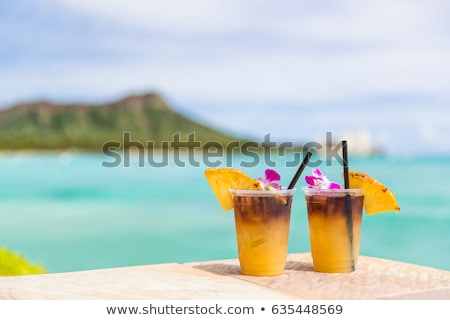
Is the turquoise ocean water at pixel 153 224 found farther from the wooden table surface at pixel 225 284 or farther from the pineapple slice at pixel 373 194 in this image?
the pineapple slice at pixel 373 194

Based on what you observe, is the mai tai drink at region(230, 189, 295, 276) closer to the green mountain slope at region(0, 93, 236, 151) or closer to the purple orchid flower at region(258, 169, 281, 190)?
the purple orchid flower at region(258, 169, 281, 190)

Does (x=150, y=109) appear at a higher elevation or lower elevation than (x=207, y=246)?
higher

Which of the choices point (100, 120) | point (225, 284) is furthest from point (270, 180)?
point (100, 120)

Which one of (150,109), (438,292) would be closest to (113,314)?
(438,292)

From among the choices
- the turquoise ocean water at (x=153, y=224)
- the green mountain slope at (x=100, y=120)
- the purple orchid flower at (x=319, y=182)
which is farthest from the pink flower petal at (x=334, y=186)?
the green mountain slope at (x=100, y=120)

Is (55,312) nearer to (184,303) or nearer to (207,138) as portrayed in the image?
(184,303)
